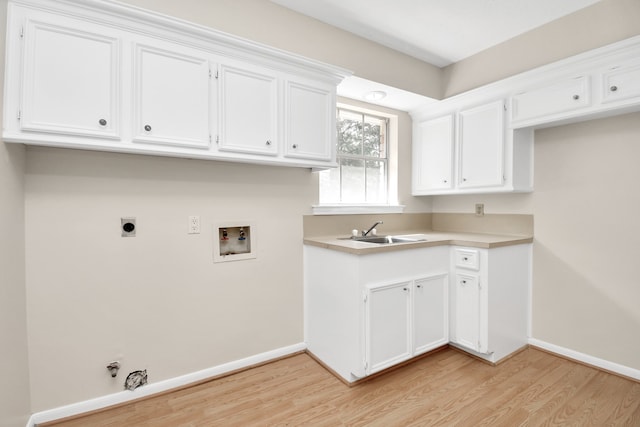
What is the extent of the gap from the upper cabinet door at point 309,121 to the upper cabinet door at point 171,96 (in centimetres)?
55

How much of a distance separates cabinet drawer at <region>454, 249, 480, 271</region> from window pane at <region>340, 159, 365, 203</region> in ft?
3.60

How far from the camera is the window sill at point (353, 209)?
8.86 feet

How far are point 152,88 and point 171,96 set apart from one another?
10cm

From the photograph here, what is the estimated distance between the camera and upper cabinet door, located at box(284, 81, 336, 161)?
2.19m

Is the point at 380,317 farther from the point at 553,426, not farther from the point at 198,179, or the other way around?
the point at 198,179

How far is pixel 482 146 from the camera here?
276cm

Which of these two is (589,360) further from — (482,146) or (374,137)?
(374,137)

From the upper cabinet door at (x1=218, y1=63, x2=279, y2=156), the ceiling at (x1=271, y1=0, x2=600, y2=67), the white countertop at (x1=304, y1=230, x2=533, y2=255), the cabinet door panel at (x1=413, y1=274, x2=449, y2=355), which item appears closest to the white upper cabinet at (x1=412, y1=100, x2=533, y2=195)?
the white countertop at (x1=304, y1=230, x2=533, y2=255)

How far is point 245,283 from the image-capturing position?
2354mm

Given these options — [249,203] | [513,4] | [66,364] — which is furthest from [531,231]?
[66,364]

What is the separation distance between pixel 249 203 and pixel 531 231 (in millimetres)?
2427

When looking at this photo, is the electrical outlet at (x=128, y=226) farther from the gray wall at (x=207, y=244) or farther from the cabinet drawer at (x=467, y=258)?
the cabinet drawer at (x=467, y=258)

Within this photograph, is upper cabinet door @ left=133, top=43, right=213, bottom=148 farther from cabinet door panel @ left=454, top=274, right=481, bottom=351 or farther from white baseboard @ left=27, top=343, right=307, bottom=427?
cabinet door panel @ left=454, top=274, right=481, bottom=351

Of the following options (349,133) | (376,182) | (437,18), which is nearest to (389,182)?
(376,182)
